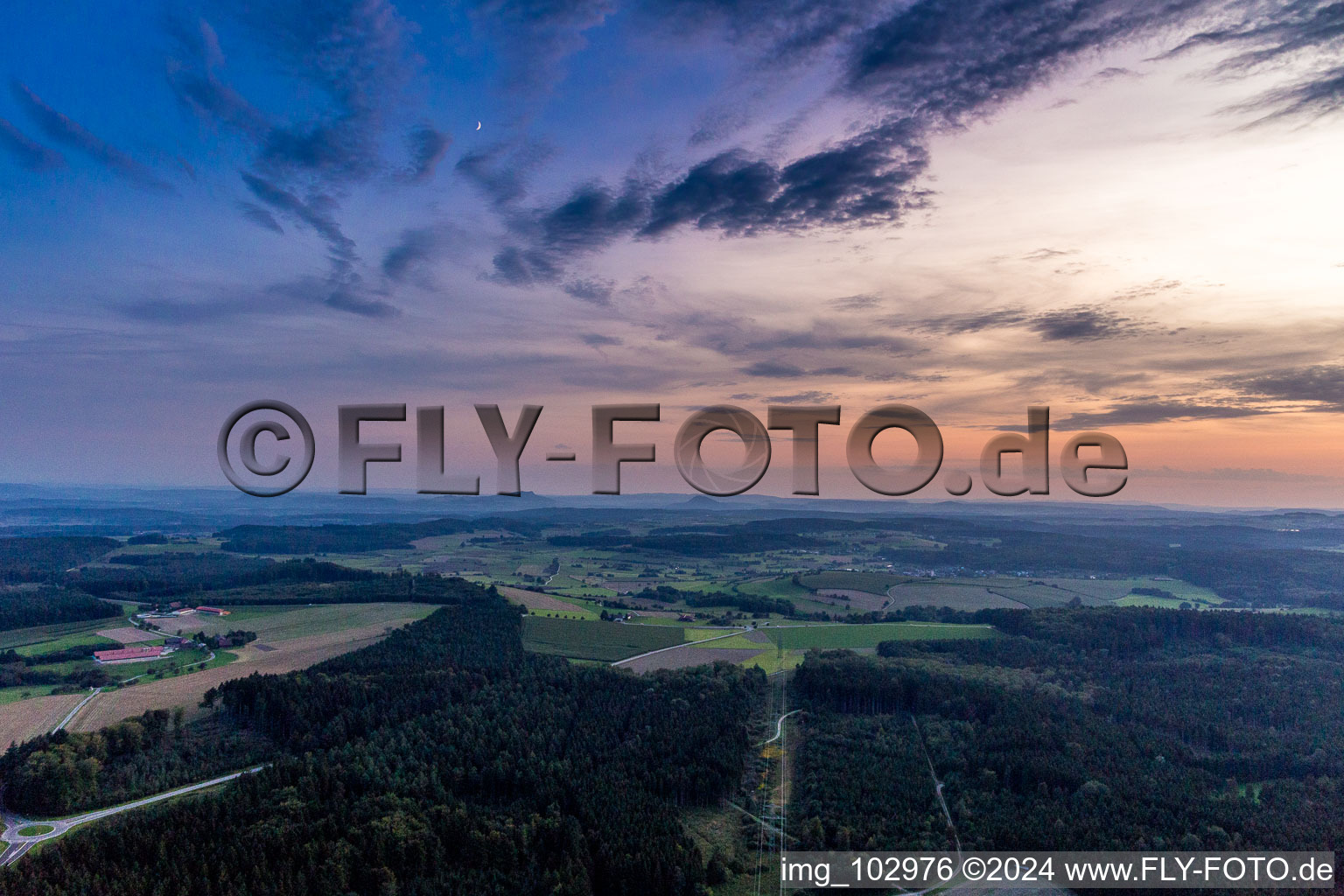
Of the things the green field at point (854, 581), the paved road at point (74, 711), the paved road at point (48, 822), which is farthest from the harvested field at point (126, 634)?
the green field at point (854, 581)

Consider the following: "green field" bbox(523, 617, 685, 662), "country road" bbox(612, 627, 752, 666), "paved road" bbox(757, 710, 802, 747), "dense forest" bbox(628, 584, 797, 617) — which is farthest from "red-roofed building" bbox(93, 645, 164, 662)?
"paved road" bbox(757, 710, 802, 747)

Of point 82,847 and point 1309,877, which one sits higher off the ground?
point 82,847

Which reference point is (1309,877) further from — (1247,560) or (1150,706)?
(1247,560)

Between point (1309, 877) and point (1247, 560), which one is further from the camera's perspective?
point (1247, 560)

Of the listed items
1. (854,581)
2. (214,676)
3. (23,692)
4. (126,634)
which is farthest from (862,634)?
(126,634)

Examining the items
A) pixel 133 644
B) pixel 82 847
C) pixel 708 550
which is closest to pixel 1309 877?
pixel 82 847

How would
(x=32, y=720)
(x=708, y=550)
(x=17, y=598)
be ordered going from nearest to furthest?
(x=32, y=720) < (x=17, y=598) < (x=708, y=550)

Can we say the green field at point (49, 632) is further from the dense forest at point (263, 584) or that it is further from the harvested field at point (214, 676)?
the harvested field at point (214, 676)
